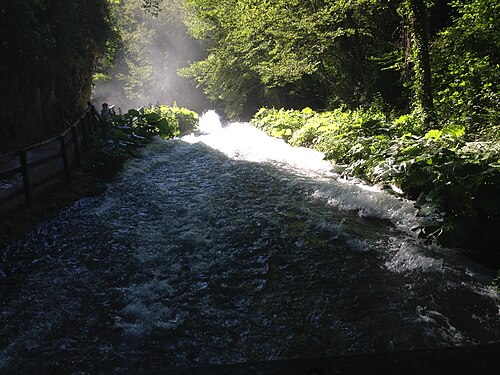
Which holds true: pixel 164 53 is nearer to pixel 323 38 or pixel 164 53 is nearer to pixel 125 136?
pixel 323 38

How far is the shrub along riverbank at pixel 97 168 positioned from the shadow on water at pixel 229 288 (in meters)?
0.37

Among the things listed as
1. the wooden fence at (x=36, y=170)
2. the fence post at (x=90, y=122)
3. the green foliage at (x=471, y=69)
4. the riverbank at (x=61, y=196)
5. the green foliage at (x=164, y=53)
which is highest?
the green foliage at (x=164, y=53)

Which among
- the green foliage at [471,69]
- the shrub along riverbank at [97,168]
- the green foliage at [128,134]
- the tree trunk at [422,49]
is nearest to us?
the shrub along riverbank at [97,168]

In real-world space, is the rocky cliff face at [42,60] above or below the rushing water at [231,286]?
above

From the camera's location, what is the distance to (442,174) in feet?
20.0

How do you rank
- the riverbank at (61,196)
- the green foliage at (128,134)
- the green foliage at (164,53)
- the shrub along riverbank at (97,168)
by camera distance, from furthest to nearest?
the green foliage at (164,53) < the green foliage at (128,134) < the shrub along riverbank at (97,168) < the riverbank at (61,196)

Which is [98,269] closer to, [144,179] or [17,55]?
[144,179]

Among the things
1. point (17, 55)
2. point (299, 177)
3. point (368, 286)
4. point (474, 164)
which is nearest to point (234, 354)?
point (368, 286)

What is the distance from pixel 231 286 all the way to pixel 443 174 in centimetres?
396

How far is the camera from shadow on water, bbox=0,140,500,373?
365 centimetres

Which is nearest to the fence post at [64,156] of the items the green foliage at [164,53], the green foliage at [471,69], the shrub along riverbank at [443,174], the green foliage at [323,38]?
the shrub along riverbank at [443,174]

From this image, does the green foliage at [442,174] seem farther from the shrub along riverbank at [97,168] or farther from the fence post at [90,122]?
the fence post at [90,122]

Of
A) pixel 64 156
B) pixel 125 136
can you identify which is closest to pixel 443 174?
pixel 64 156

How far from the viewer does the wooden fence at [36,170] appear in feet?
23.2
